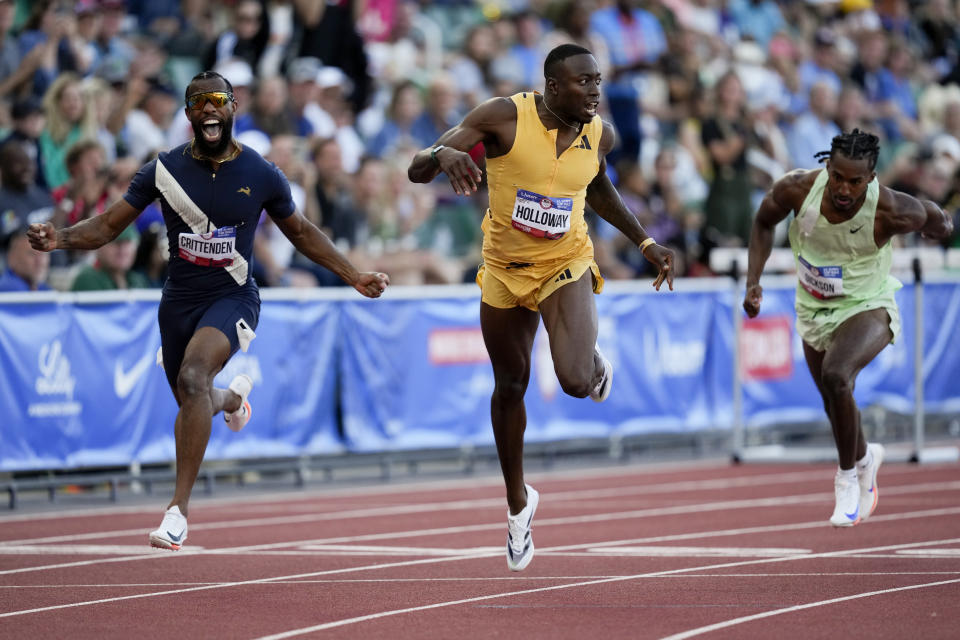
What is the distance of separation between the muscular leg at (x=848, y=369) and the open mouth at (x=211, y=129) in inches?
151

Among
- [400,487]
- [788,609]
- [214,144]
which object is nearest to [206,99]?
[214,144]

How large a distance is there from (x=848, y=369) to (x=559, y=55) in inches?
114

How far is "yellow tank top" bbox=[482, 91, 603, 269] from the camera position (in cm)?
828

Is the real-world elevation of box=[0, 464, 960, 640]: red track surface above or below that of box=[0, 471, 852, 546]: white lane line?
above

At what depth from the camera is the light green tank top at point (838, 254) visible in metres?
10.0

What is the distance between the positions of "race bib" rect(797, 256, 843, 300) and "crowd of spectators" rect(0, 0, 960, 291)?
5.01m

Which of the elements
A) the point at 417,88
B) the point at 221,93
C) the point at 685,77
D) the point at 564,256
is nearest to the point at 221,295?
the point at 221,93

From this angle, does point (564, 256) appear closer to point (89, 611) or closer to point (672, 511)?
point (89, 611)

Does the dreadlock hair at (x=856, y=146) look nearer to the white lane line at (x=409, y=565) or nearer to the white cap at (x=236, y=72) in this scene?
the white lane line at (x=409, y=565)

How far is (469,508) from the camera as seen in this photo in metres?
12.2

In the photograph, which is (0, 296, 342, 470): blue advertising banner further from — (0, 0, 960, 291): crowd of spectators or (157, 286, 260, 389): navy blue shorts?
(157, 286, 260, 389): navy blue shorts

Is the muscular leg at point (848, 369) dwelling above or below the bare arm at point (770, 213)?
below

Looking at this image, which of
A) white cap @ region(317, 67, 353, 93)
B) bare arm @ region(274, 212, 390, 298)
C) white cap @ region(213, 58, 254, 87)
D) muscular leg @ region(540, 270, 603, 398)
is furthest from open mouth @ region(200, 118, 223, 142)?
white cap @ region(317, 67, 353, 93)

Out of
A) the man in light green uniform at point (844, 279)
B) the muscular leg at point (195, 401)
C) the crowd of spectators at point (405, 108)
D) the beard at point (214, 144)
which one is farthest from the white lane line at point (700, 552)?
the crowd of spectators at point (405, 108)
